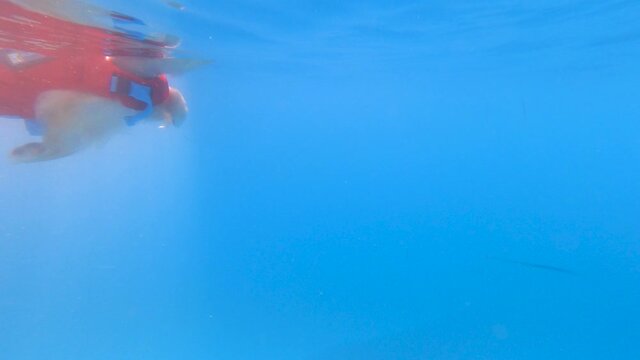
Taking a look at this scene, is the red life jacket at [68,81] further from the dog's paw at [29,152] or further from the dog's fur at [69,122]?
the dog's paw at [29,152]

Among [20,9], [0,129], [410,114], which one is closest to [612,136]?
[410,114]

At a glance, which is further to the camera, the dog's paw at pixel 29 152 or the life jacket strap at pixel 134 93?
the life jacket strap at pixel 134 93

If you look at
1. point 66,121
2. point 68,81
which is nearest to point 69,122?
point 66,121

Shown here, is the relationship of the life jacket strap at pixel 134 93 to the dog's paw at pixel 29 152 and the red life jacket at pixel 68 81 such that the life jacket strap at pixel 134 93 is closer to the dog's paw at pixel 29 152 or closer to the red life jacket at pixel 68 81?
the red life jacket at pixel 68 81

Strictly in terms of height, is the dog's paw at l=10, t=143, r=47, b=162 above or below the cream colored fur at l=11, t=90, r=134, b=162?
below

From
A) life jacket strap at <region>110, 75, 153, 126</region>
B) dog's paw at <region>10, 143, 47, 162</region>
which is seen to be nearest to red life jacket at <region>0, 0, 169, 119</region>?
life jacket strap at <region>110, 75, 153, 126</region>

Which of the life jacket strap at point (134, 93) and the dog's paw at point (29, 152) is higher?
the life jacket strap at point (134, 93)

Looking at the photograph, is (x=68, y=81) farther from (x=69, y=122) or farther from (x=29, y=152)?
(x=29, y=152)

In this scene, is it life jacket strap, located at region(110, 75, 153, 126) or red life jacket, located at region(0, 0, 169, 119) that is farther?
life jacket strap, located at region(110, 75, 153, 126)

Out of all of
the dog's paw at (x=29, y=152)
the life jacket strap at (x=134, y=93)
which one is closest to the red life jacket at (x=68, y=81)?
the life jacket strap at (x=134, y=93)

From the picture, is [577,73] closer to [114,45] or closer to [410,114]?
[410,114]

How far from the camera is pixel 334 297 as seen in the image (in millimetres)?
23656

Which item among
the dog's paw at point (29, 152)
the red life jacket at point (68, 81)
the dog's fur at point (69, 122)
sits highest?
the red life jacket at point (68, 81)

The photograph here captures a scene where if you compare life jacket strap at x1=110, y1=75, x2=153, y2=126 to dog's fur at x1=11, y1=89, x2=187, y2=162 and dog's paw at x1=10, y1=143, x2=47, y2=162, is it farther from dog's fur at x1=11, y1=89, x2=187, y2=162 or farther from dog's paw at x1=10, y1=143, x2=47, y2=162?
dog's paw at x1=10, y1=143, x2=47, y2=162
